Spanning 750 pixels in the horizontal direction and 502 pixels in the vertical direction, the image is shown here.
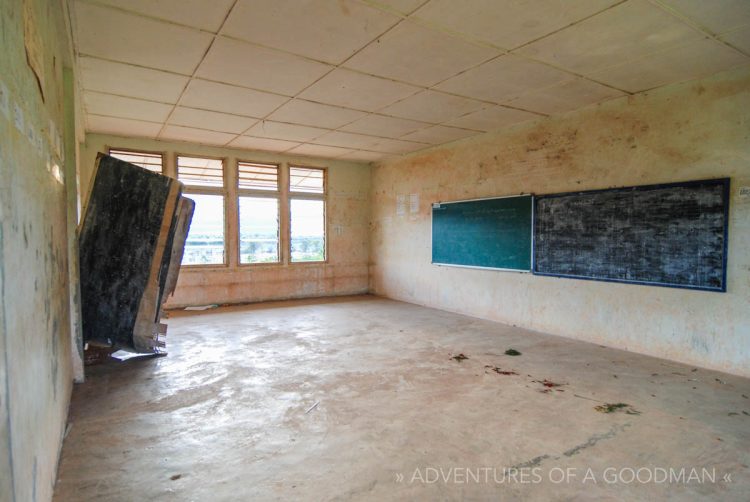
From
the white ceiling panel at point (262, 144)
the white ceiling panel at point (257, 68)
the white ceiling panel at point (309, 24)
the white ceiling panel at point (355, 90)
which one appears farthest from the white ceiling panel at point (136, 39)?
the white ceiling panel at point (262, 144)

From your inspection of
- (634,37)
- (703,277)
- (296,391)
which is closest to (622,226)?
(703,277)

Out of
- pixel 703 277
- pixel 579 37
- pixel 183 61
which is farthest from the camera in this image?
pixel 703 277

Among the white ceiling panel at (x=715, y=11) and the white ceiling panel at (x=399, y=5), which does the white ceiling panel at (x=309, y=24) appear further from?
the white ceiling panel at (x=715, y=11)

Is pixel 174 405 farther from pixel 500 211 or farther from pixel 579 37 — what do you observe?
pixel 500 211

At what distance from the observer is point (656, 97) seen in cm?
399

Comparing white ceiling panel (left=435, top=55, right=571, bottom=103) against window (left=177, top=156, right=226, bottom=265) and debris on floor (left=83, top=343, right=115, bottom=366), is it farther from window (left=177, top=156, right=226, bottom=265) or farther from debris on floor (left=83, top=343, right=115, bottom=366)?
window (left=177, top=156, right=226, bottom=265)

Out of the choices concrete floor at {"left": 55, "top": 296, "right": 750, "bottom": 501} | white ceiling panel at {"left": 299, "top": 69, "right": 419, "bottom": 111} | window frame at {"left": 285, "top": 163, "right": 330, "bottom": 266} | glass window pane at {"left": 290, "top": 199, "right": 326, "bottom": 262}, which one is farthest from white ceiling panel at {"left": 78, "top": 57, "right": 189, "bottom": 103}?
glass window pane at {"left": 290, "top": 199, "right": 326, "bottom": 262}

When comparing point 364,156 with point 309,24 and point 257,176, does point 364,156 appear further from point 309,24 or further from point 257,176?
point 309,24

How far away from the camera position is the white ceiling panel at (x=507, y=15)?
8.23 feet

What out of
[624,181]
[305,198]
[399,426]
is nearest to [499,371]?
[399,426]

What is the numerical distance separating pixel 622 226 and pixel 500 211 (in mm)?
1589

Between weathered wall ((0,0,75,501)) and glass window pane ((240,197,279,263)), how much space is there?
476 cm

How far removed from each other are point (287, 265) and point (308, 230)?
80cm

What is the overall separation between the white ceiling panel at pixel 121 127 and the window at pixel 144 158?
31 centimetres
